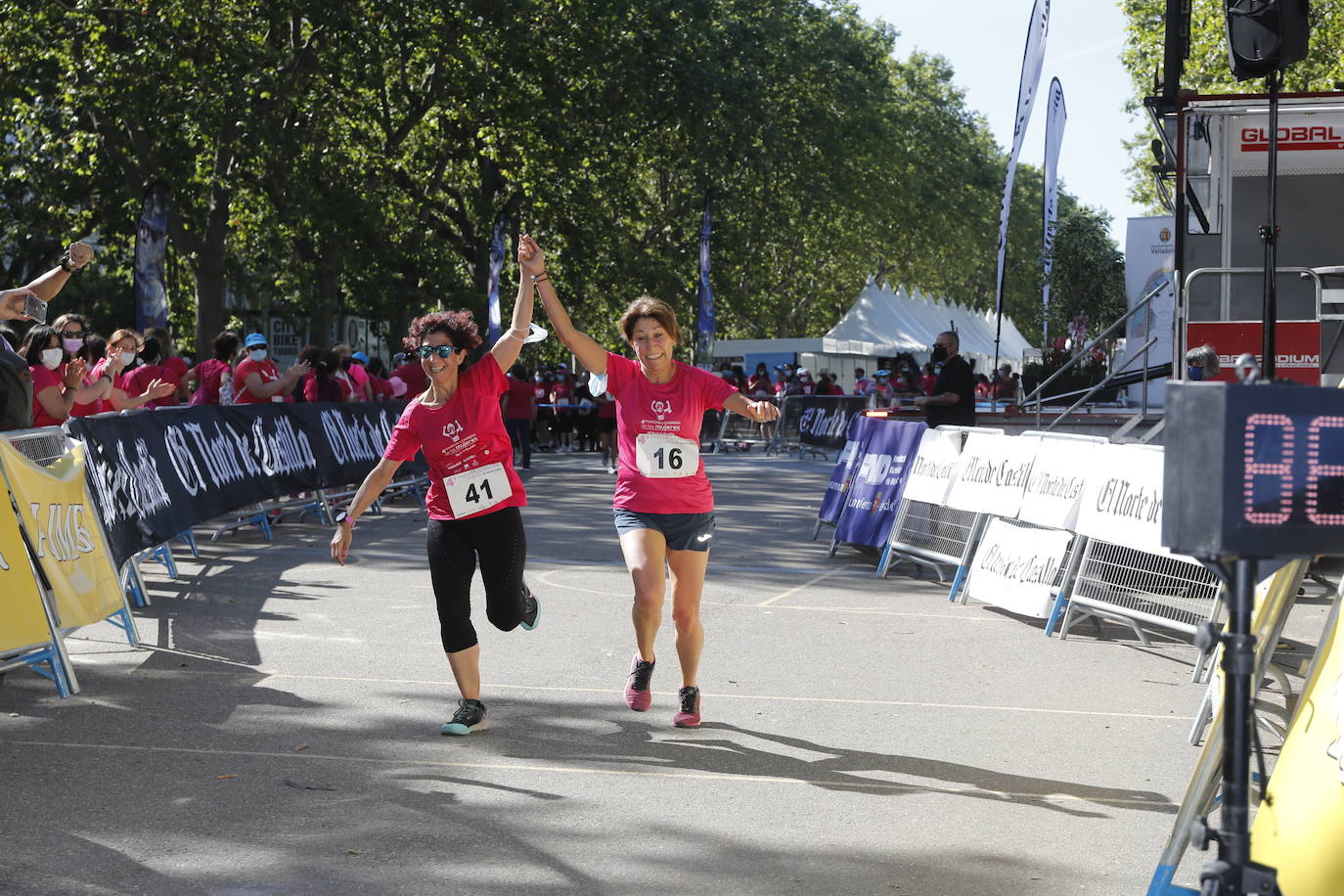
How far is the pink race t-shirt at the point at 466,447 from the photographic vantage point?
22.6ft

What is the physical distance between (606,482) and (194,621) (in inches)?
583

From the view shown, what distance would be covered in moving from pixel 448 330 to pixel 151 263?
14379 millimetres

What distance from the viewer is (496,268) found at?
3016cm

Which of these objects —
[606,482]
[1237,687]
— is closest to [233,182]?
[606,482]

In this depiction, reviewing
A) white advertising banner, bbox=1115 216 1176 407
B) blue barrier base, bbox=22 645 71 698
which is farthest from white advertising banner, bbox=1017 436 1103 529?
white advertising banner, bbox=1115 216 1176 407

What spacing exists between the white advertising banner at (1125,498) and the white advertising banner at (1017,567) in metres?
0.44

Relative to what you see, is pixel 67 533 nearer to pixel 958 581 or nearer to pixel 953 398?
pixel 958 581

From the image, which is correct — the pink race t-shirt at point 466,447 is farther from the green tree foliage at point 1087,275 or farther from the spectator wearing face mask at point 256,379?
the green tree foliage at point 1087,275

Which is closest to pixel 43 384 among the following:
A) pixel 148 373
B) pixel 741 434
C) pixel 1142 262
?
pixel 148 373

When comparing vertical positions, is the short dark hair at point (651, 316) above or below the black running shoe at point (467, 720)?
above

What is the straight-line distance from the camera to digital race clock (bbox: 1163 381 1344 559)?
11.1 feet

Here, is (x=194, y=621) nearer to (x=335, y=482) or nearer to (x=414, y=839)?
(x=414, y=839)

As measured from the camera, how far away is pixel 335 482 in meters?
17.2

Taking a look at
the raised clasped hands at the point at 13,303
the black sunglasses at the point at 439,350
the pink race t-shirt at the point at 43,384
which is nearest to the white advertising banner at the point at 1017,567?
the black sunglasses at the point at 439,350
